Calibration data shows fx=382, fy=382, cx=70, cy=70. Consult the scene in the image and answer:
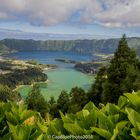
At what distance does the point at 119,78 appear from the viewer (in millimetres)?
40906

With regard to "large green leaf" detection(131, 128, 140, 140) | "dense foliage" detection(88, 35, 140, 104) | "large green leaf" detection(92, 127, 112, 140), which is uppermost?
"large green leaf" detection(131, 128, 140, 140)

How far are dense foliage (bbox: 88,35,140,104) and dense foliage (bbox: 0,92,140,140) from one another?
3151 centimetres

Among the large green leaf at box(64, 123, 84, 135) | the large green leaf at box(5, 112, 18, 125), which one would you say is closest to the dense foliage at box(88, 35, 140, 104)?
the large green leaf at box(5, 112, 18, 125)

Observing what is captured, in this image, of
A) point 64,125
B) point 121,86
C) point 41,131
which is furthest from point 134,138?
point 121,86

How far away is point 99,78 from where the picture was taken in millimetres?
46531

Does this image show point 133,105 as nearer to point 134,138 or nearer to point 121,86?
point 134,138

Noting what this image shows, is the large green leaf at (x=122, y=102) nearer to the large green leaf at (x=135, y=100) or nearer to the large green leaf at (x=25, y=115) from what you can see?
the large green leaf at (x=135, y=100)

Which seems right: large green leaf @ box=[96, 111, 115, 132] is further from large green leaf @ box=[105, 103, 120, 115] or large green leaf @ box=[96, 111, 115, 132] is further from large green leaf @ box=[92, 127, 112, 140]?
large green leaf @ box=[105, 103, 120, 115]

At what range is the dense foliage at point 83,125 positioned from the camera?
3.80 m

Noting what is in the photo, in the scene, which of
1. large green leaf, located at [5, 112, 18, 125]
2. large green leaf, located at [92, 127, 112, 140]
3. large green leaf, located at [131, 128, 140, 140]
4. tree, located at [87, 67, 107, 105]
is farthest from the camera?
tree, located at [87, 67, 107, 105]

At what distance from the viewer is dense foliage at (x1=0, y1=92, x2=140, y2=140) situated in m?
3.80

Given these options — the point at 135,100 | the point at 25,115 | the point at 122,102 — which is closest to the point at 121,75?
the point at 122,102

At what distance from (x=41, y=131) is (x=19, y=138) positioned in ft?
1.49

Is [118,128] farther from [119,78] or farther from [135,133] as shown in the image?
[119,78]
